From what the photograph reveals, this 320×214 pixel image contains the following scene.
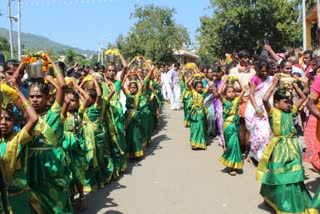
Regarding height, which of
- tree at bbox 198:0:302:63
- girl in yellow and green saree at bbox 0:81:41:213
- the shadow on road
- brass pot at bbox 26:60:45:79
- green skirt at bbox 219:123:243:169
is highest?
tree at bbox 198:0:302:63

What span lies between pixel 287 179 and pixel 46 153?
8.78 feet

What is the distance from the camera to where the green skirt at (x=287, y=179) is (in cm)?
498

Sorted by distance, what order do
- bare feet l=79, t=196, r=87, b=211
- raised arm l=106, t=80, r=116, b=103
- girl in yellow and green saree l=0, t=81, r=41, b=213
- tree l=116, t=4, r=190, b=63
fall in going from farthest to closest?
1. tree l=116, t=4, r=190, b=63
2. raised arm l=106, t=80, r=116, b=103
3. bare feet l=79, t=196, r=87, b=211
4. girl in yellow and green saree l=0, t=81, r=41, b=213

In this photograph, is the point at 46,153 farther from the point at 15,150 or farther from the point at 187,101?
the point at 187,101

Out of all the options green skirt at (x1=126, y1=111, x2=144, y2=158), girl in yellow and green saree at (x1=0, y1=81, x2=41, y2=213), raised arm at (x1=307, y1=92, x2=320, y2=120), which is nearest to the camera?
girl in yellow and green saree at (x1=0, y1=81, x2=41, y2=213)

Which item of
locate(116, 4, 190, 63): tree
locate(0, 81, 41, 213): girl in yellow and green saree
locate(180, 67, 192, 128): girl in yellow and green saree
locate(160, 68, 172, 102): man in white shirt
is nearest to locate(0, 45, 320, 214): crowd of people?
locate(0, 81, 41, 213): girl in yellow and green saree

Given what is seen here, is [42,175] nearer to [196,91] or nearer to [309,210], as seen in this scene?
A: [309,210]

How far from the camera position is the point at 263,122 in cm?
770

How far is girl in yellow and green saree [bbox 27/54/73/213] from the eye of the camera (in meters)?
4.13

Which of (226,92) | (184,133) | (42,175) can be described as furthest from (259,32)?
(42,175)

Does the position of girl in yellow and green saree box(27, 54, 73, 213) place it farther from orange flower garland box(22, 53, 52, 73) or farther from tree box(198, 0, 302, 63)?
tree box(198, 0, 302, 63)

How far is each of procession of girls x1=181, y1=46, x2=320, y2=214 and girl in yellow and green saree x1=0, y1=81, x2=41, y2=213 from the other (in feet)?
9.02

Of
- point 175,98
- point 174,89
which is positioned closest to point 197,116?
point 175,98

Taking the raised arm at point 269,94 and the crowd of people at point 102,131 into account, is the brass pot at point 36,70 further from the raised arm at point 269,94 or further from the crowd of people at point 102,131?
the raised arm at point 269,94
